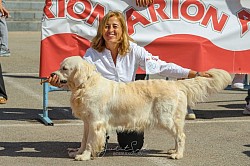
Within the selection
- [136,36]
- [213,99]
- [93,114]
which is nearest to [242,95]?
[213,99]

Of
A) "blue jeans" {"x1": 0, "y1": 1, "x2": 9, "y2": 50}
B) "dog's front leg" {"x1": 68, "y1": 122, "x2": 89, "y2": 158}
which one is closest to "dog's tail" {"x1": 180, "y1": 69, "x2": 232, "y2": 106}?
"dog's front leg" {"x1": 68, "y1": 122, "x2": 89, "y2": 158}

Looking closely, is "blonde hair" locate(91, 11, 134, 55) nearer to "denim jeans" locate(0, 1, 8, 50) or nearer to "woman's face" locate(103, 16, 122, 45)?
"woman's face" locate(103, 16, 122, 45)

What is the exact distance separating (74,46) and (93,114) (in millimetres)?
1986

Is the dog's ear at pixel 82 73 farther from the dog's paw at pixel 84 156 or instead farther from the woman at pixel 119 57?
the dog's paw at pixel 84 156

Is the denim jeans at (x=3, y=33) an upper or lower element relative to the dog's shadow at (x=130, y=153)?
upper

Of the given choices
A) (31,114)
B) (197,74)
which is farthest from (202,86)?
(31,114)

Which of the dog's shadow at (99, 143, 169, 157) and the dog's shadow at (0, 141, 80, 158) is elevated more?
the dog's shadow at (99, 143, 169, 157)

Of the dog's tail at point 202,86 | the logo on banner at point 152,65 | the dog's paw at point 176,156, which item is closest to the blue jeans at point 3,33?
the logo on banner at point 152,65

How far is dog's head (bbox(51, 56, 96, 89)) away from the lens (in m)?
6.19

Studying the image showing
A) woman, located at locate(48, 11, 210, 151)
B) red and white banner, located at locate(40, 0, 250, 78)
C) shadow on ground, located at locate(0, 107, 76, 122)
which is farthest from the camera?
shadow on ground, located at locate(0, 107, 76, 122)

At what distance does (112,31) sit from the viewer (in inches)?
261

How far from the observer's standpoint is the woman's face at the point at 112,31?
6.62m

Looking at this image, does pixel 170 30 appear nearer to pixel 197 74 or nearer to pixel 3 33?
pixel 197 74

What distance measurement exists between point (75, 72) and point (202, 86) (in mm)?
1215
